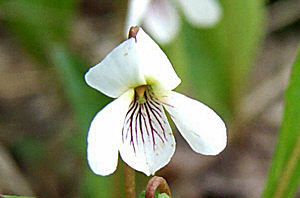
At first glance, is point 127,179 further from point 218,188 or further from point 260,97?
point 260,97

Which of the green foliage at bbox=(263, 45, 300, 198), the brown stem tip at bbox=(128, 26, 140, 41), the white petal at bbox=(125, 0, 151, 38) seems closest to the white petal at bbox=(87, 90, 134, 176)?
the brown stem tip at bbox=(128, 26, 140, 41)

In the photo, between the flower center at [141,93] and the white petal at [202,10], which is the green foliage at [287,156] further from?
the white petal at [202,10]

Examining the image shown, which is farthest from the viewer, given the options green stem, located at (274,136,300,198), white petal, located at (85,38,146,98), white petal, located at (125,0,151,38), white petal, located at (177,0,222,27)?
white petal, located at (177,0,222,27)

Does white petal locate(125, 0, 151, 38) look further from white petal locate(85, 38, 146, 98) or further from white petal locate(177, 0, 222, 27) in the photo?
white petal locate(85, 38, 146, 98)

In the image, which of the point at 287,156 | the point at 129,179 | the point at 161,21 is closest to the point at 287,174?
the point at 287,156

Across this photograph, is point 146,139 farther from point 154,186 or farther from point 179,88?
point 179,88

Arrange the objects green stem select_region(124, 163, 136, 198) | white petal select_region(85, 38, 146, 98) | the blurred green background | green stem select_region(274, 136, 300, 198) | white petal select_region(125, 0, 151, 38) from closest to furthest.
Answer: white petal select_region(85, 38, 146, 98), green stem select_region(124, 163, 136, 198), green stem select_region(274, 136, 300, 198), white petal select_region(125, 0, 151, 38), the blurred green background
